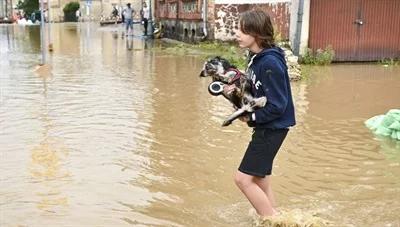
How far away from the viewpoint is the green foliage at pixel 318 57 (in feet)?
50.6

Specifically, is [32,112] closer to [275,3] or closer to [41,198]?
[41,198]

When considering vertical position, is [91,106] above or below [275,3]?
below

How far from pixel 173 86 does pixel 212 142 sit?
443cm

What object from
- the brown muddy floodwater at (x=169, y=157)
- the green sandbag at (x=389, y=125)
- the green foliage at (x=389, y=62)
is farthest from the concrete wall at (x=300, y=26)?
the green sandbag at (x=389, y=125)

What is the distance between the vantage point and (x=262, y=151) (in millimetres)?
4094

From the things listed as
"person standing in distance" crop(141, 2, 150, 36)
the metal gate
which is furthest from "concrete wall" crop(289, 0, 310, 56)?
"person standing in distance" crop(141, 2, 150, 36)

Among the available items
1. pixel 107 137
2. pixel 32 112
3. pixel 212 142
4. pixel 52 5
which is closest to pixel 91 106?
pixel 32 112

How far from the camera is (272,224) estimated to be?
4.31 m

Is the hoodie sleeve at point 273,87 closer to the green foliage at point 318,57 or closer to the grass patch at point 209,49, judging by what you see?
the green foliage at point 318,57

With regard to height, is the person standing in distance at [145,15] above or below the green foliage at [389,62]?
above

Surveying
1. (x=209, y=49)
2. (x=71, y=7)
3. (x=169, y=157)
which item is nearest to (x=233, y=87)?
(x=169, y=157)

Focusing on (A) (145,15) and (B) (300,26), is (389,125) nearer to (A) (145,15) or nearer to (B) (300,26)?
(B) (300,26)

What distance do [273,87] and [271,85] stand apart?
18 mm

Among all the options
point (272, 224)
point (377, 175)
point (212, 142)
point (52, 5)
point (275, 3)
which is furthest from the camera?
point (52, 5)
